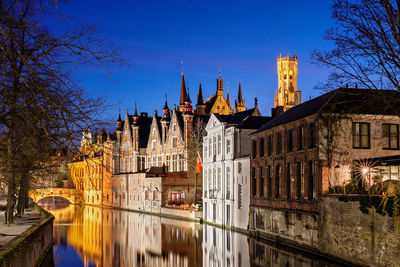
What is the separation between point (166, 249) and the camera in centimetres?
3288

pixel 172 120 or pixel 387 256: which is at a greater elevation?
A: pixel 172 120

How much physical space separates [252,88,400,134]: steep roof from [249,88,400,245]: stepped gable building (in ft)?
0.19

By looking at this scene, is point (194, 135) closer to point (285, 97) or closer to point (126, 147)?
point (126, 147)

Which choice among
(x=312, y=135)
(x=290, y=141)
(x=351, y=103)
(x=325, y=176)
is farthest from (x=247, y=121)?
(x=325, y=176)

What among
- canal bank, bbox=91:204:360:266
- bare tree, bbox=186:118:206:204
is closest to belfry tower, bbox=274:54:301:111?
bare tree, bbox=186:118:206:204

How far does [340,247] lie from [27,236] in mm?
14883

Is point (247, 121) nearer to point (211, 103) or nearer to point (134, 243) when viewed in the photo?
point (134, 243)

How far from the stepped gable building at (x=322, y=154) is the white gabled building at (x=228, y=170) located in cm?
643

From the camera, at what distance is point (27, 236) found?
764 inches

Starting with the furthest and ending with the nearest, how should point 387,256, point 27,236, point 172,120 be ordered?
point 172,120 < point 387,256 < point 27,236

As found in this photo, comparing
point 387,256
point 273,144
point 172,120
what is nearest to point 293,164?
point 273,144

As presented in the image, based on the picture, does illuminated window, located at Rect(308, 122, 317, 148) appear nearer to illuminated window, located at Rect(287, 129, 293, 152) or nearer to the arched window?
illuminated window, located at Rect(287, 129, 293, 152)

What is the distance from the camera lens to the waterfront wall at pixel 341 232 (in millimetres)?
21094

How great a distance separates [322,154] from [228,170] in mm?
16401
